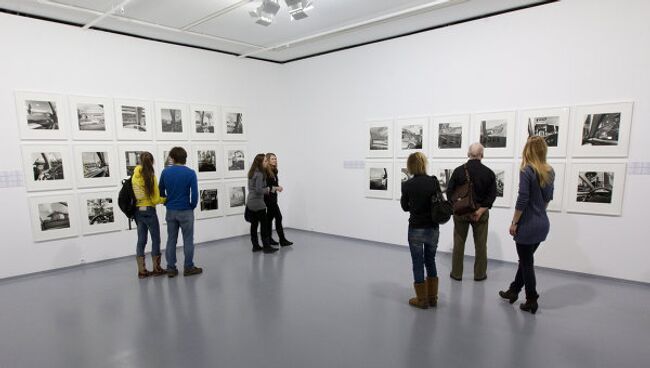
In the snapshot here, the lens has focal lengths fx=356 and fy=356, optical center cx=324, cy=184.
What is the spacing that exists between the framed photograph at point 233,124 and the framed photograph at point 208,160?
37cm

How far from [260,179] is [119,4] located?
10.4 ft

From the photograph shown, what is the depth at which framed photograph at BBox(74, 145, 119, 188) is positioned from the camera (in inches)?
223

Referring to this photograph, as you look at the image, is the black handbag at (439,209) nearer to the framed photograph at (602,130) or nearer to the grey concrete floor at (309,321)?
the grey concrete floor at (309,321)

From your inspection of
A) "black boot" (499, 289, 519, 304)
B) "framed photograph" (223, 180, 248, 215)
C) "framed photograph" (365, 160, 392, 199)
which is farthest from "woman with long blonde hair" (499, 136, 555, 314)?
"framed photograph" (223, 180, 248, 215)

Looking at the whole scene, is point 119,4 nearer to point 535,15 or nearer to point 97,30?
point 97,30

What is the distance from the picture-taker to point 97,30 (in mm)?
5734

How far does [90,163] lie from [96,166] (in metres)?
0.09

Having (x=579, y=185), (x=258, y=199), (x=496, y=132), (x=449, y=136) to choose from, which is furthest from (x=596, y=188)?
(x=258, y=199)

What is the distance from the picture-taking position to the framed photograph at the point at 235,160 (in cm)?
739

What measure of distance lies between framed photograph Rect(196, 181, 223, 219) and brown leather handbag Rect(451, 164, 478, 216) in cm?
463

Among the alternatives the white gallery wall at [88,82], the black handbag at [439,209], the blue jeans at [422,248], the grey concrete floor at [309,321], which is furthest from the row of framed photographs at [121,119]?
the black handbag at [439,209]

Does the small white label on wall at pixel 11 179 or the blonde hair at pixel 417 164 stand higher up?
the blonde hair at pixel 417 164

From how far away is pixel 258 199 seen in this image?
6273mm

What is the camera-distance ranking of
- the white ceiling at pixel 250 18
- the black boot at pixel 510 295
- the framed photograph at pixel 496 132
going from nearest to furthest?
1. the black boot at pixel 510 295
2. the white ceiling at pixel 250 18
3. the framed photograph at pixel 496 132
